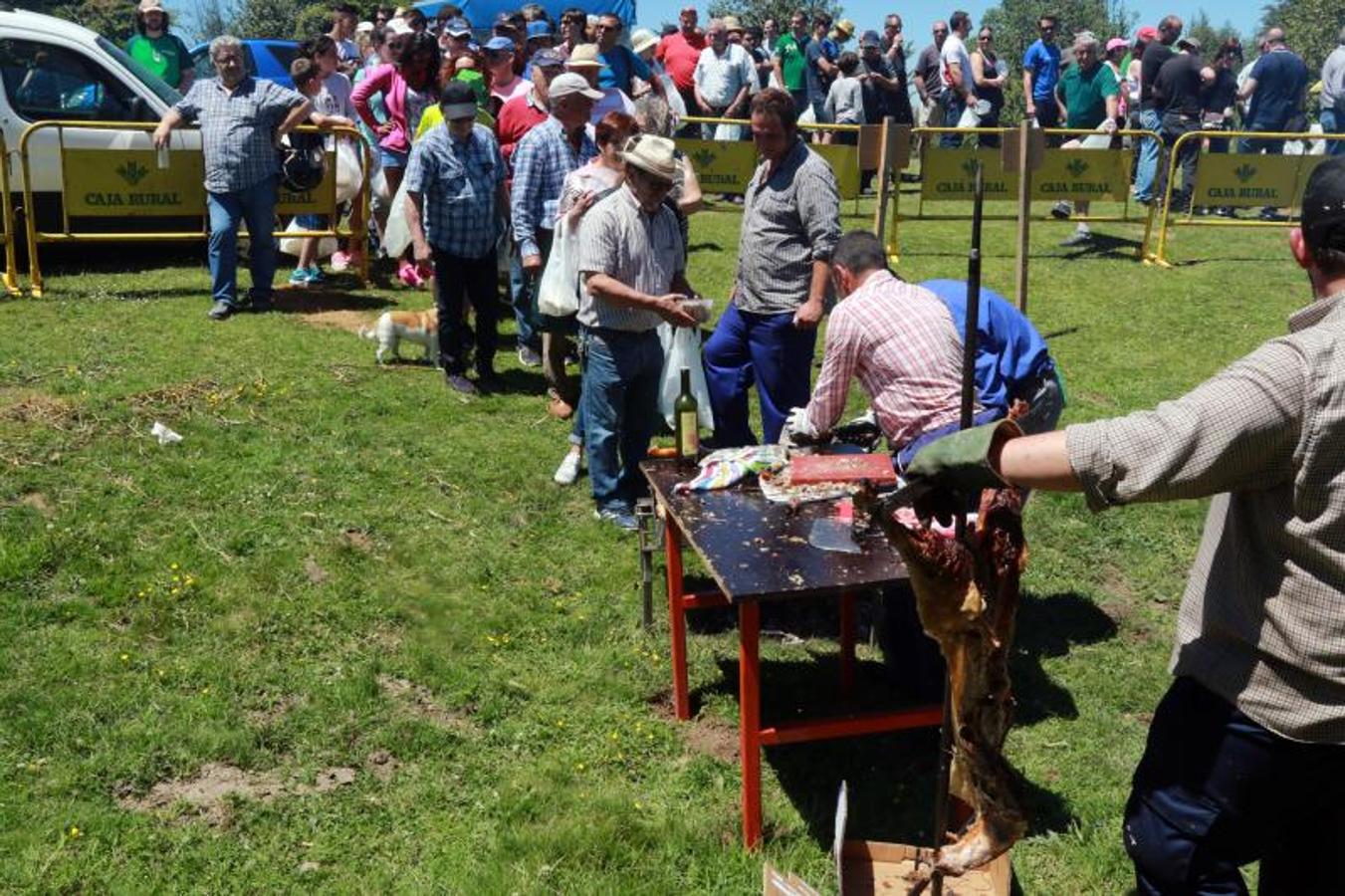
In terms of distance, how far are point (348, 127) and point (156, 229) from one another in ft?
6.39

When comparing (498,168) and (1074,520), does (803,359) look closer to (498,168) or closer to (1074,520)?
(1074,520)

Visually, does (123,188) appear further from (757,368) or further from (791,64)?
(791,64)

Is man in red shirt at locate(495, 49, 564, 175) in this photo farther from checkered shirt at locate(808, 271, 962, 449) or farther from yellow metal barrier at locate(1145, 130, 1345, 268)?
yellow metal barrier at locate(1145, 130, 1345, 268)

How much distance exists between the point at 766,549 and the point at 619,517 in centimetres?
249

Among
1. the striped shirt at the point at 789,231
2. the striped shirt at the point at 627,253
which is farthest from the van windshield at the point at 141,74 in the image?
the striped shirt at the point at 789,231

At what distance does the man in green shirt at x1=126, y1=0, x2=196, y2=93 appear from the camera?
12.6m

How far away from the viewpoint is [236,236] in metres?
9.58

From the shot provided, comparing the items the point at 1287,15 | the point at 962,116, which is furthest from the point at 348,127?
the point at 1287,15

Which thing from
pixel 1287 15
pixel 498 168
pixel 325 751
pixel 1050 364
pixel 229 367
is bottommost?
pixel 325 751

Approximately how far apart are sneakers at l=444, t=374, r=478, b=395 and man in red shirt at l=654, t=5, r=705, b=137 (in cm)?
894

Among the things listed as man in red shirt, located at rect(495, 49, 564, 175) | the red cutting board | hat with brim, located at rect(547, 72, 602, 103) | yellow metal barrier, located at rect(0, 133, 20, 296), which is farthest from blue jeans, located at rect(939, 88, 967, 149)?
the red cutting board

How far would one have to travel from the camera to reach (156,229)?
35.9ft

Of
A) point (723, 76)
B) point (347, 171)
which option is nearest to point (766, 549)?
point (347, 171)

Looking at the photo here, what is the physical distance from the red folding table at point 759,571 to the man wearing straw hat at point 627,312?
145 cm
